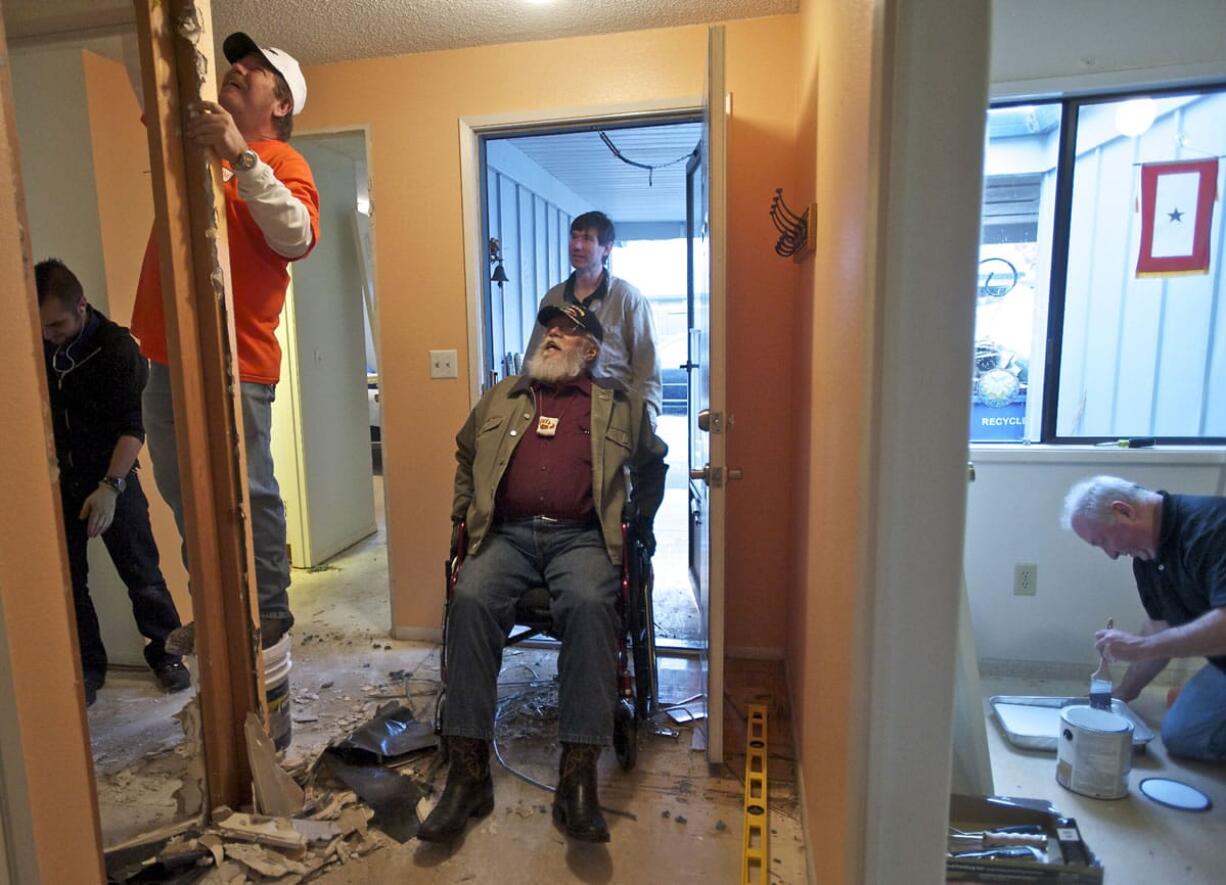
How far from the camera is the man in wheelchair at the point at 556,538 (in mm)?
1647

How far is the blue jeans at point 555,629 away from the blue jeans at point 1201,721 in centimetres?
161

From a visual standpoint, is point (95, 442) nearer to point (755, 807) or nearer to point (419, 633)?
point (419, 633)

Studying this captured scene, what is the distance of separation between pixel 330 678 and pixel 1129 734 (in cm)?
240

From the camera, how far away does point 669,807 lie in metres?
1.71

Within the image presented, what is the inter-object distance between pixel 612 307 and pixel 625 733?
1.61m

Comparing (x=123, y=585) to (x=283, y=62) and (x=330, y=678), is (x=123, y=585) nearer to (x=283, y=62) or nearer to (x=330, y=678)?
(x=330, y=678)

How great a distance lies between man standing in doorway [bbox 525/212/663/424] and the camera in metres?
2.64

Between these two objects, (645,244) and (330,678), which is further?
(645,244)

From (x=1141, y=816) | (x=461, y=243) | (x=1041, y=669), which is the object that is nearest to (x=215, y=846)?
(x=461, y=243)

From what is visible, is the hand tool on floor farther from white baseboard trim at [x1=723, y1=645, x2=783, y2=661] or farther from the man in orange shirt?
the man in orange shirt

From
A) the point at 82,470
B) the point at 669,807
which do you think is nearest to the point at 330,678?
the point at 82,470

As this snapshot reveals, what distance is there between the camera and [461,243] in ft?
8.20

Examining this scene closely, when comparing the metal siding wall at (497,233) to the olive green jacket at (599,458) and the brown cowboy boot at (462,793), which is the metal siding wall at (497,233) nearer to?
the olive green jacket at (599,458)

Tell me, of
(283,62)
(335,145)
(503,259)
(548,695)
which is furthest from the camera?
(503,259)
